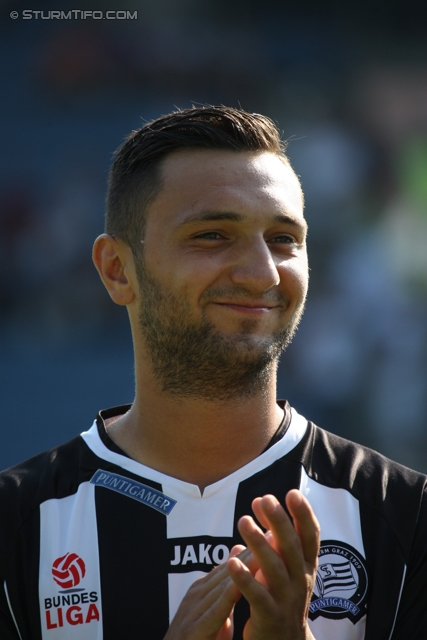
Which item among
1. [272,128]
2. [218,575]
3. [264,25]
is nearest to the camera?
[218,575]

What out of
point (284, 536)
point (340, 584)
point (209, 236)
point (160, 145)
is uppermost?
point (160, 145)

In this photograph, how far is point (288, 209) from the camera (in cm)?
230

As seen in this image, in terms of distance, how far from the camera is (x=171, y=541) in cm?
215

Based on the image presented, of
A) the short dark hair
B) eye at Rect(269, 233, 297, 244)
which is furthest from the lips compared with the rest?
the short dark hair

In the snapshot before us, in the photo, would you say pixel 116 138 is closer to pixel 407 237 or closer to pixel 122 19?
pixel 122 19

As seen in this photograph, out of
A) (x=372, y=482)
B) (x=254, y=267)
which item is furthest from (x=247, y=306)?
(x=372, y=482)

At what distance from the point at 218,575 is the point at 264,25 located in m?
8.39

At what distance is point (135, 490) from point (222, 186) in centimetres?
91

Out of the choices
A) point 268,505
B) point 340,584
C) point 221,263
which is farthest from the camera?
point 221,263

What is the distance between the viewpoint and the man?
2084 millimetres

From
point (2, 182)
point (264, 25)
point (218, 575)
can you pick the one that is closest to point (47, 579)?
point (218, 575)

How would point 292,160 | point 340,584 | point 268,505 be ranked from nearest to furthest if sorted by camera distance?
1. point 268,505
2. point 340,584
3. point 292,160

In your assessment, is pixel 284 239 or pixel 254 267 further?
pixel 284 239

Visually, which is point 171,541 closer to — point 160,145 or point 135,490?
point 135,490
